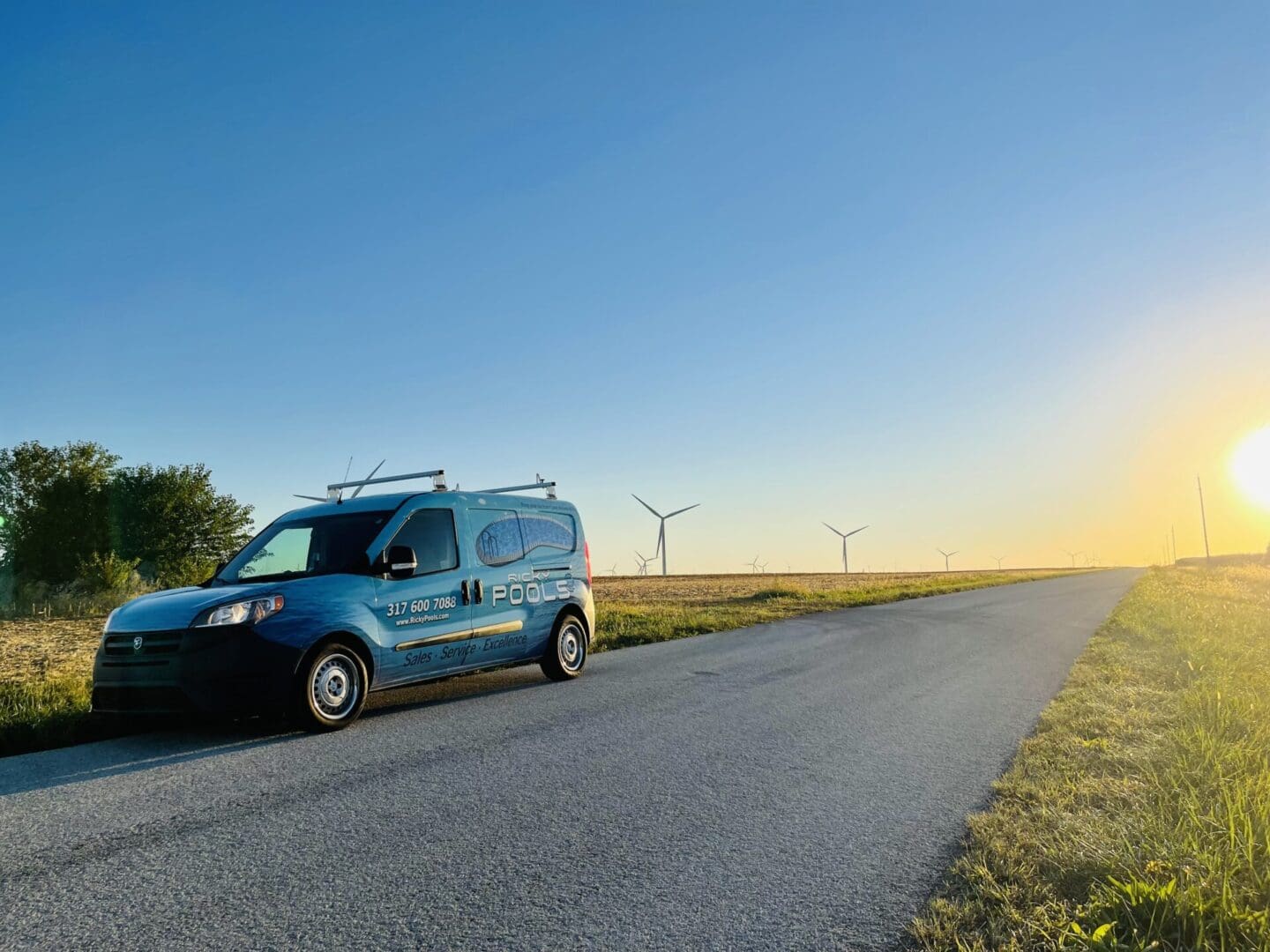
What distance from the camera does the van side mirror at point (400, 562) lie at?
25.4ft

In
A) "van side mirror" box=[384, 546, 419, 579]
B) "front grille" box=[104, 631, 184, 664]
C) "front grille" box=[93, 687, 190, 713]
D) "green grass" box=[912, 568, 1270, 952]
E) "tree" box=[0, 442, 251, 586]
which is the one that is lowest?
"green grass" box=[912, 568, 1270, 952]

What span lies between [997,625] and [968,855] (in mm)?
14364

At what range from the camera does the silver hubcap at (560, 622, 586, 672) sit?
33.3 feet

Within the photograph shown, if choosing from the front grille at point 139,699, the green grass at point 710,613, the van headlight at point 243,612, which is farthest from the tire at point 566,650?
the front grille at point 139,699

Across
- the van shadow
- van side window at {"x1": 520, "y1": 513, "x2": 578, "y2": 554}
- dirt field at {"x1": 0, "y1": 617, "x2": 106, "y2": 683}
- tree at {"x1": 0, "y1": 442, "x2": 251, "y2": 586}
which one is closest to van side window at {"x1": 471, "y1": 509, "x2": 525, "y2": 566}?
van side window at {"x1": 520, "y1": 513, "x2": 578, "y2": 554}

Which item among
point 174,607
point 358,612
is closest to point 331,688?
point 358,612

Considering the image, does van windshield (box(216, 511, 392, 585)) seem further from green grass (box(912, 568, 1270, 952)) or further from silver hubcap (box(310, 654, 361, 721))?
green grass (box(912, 568, 1270, 952))

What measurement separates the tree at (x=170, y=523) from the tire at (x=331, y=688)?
1581 inches

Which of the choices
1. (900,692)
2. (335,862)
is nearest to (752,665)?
(900,692)

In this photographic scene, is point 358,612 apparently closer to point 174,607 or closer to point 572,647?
point 174,607

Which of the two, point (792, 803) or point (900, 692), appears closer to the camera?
point (792, 803)

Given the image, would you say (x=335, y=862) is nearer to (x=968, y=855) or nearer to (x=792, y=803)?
(x=792, y=803)

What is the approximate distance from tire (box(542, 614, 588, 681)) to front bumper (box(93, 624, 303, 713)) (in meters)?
3.57

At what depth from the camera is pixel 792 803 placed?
16.3 ft
